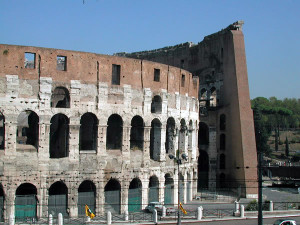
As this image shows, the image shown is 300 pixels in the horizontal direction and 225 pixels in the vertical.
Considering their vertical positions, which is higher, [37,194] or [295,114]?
[295,114]

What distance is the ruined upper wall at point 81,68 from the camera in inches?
954

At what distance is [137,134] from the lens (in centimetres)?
3158

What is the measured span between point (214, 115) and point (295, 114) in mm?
71679

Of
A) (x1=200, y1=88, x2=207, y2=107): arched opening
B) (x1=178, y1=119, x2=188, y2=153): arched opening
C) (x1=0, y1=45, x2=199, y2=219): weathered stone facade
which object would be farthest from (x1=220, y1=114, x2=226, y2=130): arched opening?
(x1=0, y1=45, x2=199, y2=219): weathered stone facade

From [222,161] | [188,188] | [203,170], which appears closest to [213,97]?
[222,161]

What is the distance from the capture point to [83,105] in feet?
86.2

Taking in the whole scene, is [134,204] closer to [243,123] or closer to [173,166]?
[173,166]

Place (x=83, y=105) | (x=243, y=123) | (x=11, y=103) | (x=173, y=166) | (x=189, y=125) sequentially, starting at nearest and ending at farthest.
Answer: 1. (x=11, y=103)
2. (x=83, y=105)
3. (x=173, y=166)
4. (x=189, y=125)
5. (x=243, y=123)

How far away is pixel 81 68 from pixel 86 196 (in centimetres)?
787

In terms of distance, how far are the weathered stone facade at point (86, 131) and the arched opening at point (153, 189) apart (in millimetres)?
69

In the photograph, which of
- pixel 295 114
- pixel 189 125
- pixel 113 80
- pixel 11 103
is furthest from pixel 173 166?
pixel 295 114

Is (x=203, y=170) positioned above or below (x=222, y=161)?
below

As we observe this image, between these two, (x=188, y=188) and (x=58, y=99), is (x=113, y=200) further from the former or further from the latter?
(x=58, y=99)

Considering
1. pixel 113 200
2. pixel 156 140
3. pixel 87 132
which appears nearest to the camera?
pixel 113 200
